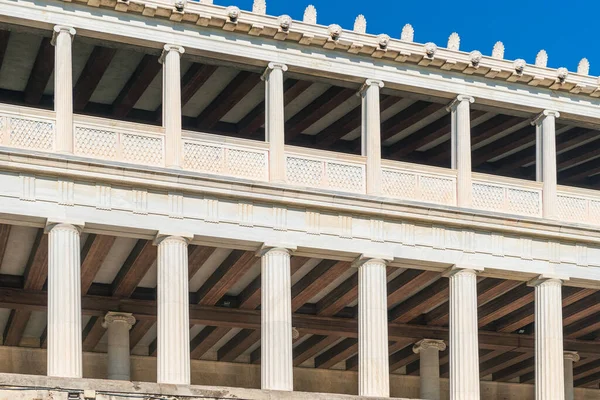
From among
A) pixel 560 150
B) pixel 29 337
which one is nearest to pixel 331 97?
pixel 560 150

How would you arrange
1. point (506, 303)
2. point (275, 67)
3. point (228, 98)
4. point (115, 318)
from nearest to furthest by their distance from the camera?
point (275, 67) → point (228, 98) → point (115, 318) → point (506, 303)

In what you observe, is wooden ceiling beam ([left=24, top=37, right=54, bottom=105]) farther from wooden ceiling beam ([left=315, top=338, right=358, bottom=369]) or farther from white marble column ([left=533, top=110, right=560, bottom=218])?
white marble column ([left=533, top=110, right=560, bottom=218])

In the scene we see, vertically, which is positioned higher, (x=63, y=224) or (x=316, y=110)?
(x=316, y=110)

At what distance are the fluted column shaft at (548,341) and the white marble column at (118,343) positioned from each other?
40.7 feet

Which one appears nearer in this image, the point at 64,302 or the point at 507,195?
the point at 64,302

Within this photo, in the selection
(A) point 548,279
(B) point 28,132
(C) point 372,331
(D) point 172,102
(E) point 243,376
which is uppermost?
(D) point 172,102

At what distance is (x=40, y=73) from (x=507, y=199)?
14.1 m

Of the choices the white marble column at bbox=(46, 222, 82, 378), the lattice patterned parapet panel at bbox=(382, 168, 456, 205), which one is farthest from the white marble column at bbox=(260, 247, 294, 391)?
the white marble column at bbox=(46, 222, 82, 378)

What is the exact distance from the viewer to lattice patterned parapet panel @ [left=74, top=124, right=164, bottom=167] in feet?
154

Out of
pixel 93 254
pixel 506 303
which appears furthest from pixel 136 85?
pixel 506 303

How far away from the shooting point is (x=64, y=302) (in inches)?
1779

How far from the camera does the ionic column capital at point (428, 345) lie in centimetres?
5866

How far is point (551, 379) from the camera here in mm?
50656

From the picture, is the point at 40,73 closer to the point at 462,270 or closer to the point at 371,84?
the point at 371,84
